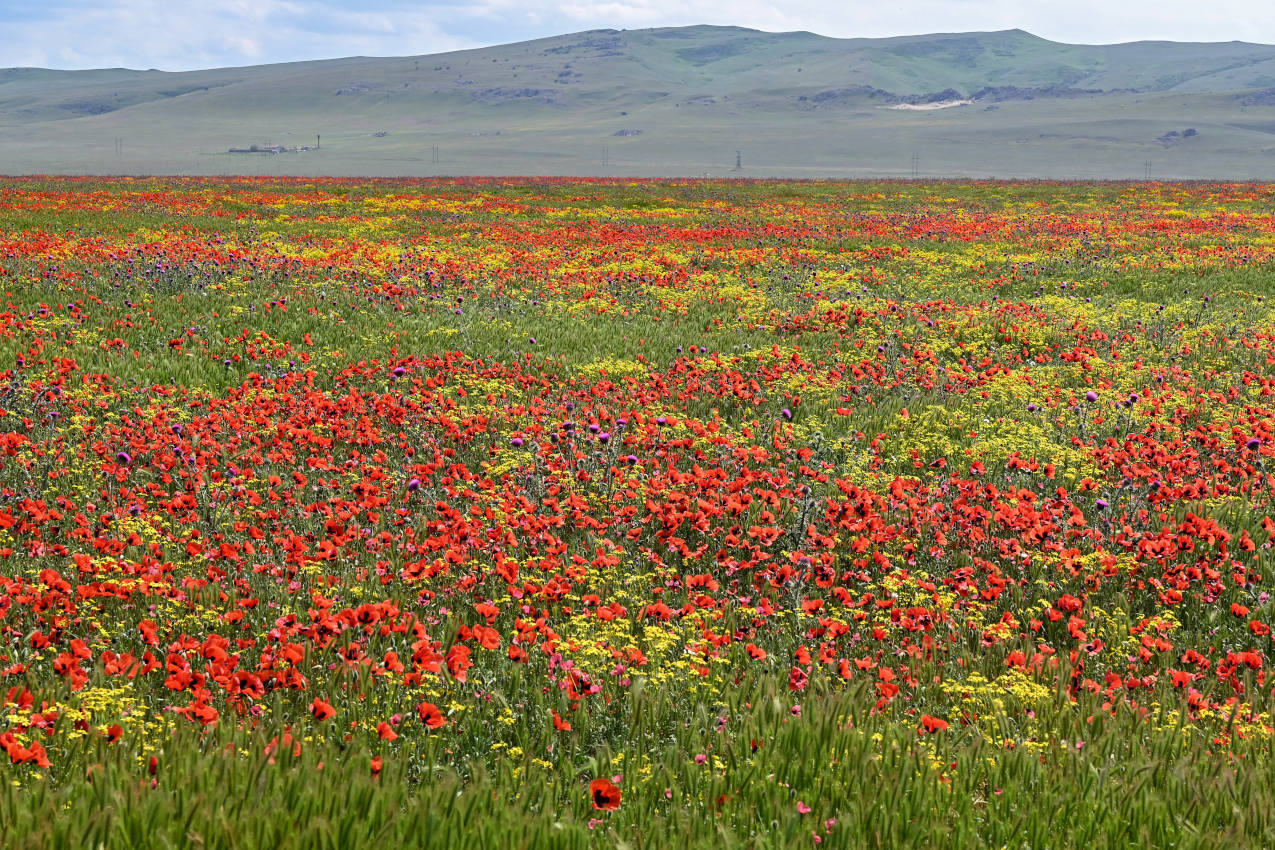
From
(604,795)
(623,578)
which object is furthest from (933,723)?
(623,578)

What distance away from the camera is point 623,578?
5156 millimetres

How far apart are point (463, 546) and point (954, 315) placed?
11.3 meters

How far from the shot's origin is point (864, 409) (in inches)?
360

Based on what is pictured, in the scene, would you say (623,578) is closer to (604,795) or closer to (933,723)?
(933,723)

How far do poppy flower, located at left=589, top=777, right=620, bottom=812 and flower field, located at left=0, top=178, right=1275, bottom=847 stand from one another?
0.04 ft

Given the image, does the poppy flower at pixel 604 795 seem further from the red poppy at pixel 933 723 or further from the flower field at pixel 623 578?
the red poppy at pixel 933 723

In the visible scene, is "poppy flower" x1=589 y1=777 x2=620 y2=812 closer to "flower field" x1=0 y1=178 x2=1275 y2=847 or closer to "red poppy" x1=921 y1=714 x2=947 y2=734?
"flower field" x1=0 y1=178 x2=1275 y2=847

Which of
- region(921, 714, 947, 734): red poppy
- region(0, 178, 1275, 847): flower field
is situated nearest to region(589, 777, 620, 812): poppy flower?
region(0, 178, 1275, 847): flower field

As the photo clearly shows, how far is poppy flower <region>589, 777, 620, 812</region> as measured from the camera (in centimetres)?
257

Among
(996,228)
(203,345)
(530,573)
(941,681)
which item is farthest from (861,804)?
(996,228)

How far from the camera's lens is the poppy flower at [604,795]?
2573 millimetres

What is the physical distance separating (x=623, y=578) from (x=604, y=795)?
256 cm

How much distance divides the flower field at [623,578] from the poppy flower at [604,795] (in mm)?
12

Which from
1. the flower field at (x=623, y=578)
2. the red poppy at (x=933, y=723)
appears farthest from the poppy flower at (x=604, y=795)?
the red poppy at (x=933, y=723)
